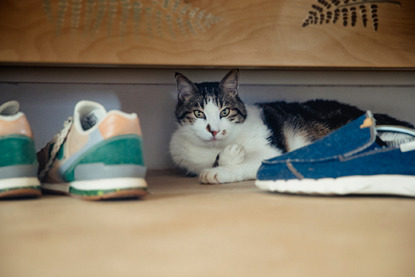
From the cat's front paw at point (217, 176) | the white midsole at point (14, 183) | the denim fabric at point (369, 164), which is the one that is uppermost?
the denim fabric at point (369, 164)

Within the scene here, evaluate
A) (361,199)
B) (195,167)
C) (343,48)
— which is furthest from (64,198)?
(343,48)

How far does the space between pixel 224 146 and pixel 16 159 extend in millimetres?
825

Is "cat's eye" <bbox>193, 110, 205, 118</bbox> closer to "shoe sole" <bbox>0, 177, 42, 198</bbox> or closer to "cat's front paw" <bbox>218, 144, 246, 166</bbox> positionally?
"cat's front paw" <bbox>218, 144, 246, 166</bbox>

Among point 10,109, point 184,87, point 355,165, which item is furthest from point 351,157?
point 10,109

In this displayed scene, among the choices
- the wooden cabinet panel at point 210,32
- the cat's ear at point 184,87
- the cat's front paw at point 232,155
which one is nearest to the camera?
the wooden cabinet panel at point 210,32

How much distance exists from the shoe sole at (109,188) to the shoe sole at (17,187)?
97mm

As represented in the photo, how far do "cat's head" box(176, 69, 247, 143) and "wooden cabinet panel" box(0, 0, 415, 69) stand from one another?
258 millimetres

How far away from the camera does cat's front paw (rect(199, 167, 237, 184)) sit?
1.36 m

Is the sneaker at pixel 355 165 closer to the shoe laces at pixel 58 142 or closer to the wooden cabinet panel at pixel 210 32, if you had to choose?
the wooden cabinet panel at pixel 210 32

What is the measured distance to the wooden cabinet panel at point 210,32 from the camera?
46.4 inches

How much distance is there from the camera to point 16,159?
967 millimetres

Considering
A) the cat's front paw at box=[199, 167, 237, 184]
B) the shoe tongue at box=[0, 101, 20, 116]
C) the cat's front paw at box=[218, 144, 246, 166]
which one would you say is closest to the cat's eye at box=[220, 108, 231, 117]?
the cat's front paw at box=[218, 144, 246, 166]

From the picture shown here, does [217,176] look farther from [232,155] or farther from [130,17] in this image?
[130,17]

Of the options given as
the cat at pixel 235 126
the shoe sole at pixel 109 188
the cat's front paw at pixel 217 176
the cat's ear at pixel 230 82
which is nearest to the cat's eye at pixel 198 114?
the cat at pixel 235 126
